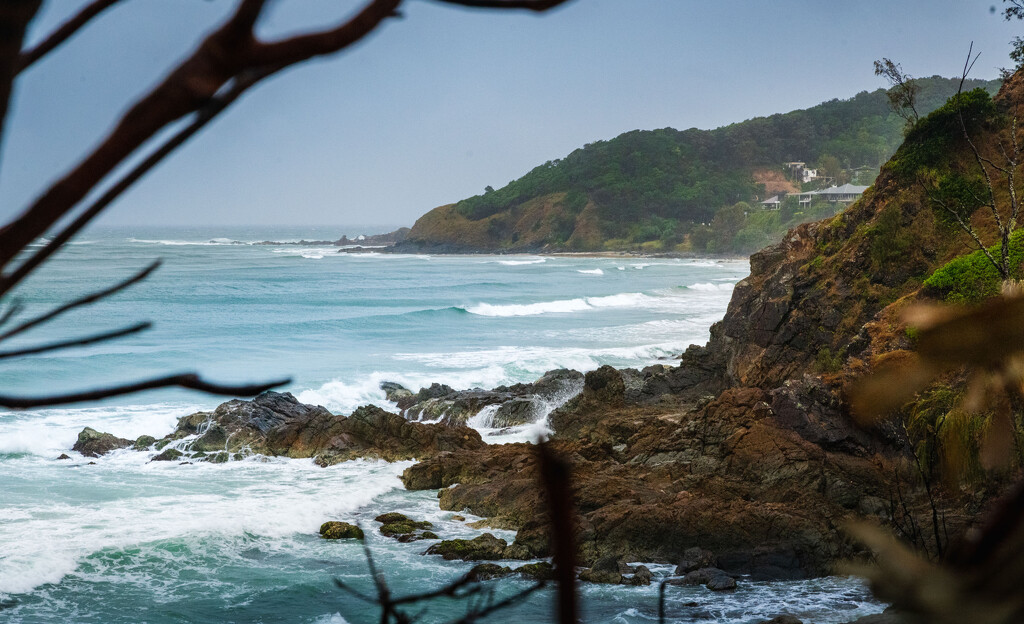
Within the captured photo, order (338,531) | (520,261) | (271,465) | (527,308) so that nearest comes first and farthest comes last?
(338,531), (271,465), (527,308), (520,261)

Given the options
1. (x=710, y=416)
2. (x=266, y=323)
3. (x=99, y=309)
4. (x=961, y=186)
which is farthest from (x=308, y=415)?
(x=99, y=309)

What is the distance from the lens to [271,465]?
52.2 ft

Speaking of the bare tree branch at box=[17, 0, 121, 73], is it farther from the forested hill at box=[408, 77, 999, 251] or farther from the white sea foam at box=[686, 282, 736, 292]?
the forested hill at box=[408, 77, 999, 251]

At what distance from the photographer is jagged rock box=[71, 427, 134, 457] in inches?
656

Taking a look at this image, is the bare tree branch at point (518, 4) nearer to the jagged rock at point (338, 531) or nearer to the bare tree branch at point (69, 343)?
the bare tree branch at point (69, 343)

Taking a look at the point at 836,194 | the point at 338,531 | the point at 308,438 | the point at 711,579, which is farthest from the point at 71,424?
the point at 836,194

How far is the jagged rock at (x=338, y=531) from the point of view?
11781mm

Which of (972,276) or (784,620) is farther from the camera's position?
(972,276)

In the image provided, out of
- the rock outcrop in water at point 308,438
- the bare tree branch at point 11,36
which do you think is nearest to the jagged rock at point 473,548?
the rock outcrop in water at point 308,438

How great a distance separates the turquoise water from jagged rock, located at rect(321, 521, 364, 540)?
9.4 inches

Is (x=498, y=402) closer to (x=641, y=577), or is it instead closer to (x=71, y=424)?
(x=71, y=424)

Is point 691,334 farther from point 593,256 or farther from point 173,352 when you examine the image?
point 593,256

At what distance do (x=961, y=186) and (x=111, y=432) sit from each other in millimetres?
17350

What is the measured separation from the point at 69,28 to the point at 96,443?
708 inches
